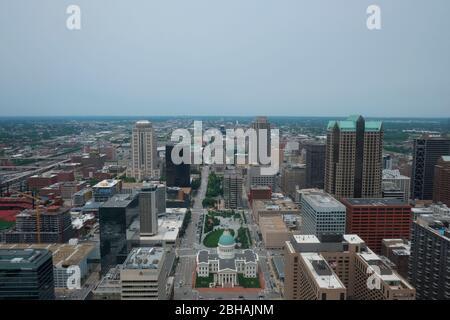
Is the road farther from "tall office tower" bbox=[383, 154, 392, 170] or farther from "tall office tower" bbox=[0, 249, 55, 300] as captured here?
"tall office tower" bbox=[383, 154, 392, 170]

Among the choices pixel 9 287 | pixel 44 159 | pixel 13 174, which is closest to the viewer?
pixel 9 287

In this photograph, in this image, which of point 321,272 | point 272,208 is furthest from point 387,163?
point 321,272

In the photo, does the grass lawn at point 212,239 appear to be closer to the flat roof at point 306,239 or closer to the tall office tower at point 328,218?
the tall office tower at point 328,218

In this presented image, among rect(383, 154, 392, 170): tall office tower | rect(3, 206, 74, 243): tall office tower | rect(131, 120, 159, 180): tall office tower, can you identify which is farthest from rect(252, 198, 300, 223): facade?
rect(131, 120, 159, 180): tall office tower

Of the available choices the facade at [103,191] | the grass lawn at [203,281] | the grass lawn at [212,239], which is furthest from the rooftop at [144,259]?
the facade at [103,191]
